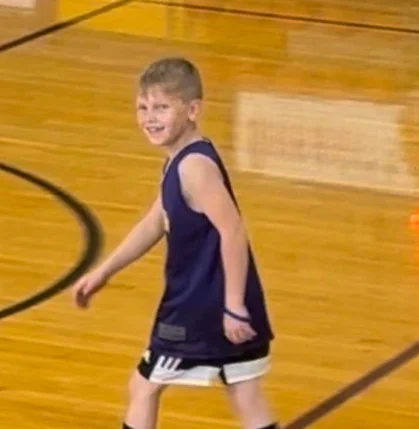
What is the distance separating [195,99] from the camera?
9.17 feet

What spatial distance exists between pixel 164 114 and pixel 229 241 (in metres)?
0.23

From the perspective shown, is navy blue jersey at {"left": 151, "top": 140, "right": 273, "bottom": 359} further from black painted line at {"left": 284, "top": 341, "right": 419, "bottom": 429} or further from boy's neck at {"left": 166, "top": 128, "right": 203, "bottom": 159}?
black painted line at {"left": 284, "top": 341, "right": 419, "bottom": 429}

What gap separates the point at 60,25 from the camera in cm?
757

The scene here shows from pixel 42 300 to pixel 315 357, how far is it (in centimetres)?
71

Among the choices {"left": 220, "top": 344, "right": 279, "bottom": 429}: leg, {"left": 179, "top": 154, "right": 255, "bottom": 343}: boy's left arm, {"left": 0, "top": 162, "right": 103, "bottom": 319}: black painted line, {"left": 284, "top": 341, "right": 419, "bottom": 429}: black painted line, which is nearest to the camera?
{"left": 179, "top": 154, "right": 255, "bottom": 343}: boy's left arm

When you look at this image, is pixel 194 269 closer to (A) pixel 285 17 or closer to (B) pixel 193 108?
(B) pixel 193 108

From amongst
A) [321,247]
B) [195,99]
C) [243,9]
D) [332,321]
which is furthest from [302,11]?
[195,99]

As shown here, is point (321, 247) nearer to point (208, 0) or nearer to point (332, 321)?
point (332, 321)

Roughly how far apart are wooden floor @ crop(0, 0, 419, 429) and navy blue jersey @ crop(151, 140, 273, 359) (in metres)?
0.60

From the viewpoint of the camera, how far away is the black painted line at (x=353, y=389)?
3.44m

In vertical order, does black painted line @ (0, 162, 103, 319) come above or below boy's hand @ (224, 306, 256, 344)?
below

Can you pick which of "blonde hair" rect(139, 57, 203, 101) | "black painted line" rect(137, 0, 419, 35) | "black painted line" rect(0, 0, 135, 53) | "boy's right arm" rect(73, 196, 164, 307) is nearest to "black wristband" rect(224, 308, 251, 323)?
"boy's right arm" rect(73, 196, 164, 307)

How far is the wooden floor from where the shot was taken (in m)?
3.63

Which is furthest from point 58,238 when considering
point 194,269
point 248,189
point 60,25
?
point 60,25
